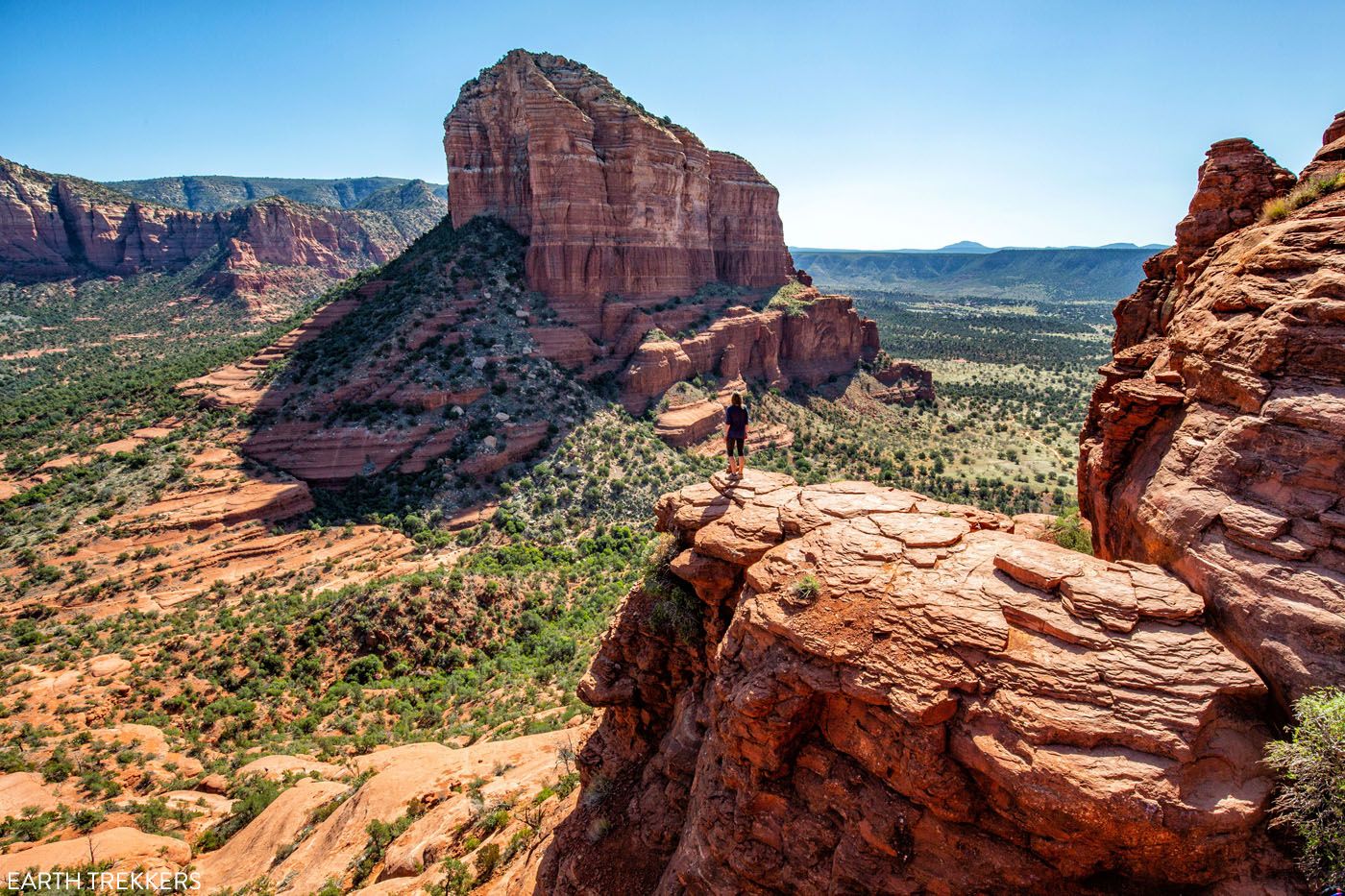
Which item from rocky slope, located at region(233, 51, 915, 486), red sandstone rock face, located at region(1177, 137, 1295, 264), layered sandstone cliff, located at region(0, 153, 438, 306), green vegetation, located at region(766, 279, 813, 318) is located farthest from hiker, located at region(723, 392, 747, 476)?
layered sandstone cliff, located at region(0, 153, 438, 306)

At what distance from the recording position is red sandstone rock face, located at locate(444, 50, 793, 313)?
1949 inches

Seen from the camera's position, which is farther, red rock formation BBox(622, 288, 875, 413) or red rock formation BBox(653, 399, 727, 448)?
red rock formation BBox(622, 288, 875, 413)

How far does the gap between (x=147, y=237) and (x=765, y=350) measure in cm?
13472

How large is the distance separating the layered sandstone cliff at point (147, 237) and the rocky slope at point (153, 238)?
0.15m

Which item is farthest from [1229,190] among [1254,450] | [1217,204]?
[1254,450]

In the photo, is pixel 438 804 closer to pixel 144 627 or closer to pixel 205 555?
pixel 144 627

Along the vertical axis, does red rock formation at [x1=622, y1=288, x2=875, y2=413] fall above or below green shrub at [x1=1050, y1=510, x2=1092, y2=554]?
above

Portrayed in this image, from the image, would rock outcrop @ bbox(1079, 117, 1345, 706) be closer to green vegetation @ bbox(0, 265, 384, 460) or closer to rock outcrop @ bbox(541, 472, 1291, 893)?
rock outcrop @ bbox(541, 472, 1291, 893)

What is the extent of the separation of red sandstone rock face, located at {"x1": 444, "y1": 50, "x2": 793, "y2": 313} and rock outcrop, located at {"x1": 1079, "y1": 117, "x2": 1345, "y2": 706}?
47943 millimetres

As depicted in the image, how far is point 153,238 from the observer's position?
116625mm

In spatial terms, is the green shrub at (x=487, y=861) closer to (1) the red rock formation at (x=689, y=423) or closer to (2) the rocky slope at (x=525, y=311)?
(2) the rocky slope at (x=525, y=311)

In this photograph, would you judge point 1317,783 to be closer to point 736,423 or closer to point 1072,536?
point 1072,536

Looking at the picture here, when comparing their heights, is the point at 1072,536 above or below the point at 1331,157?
below

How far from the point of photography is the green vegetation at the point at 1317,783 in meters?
5.40
